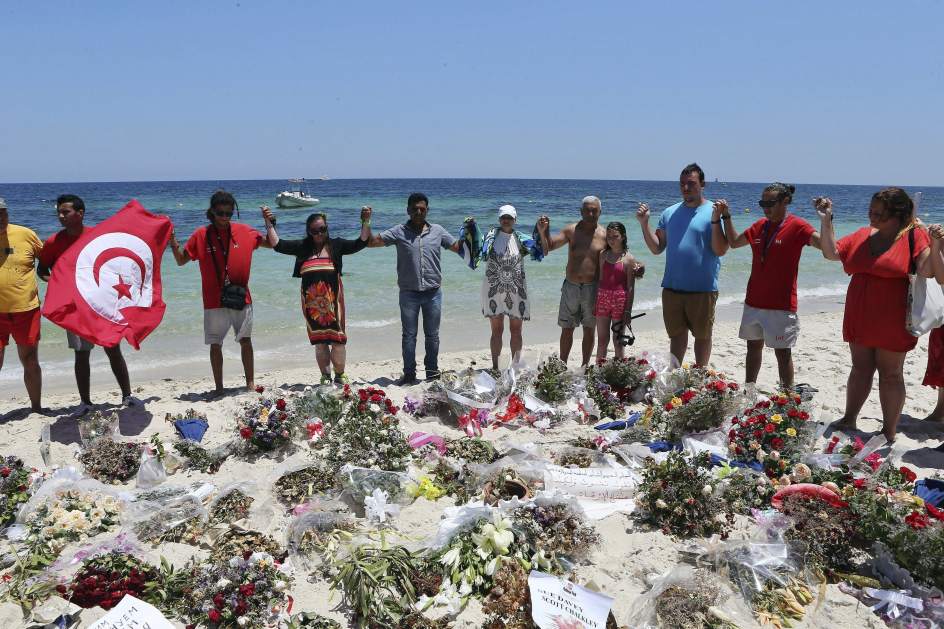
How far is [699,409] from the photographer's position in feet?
17.4

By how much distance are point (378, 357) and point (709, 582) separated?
691cm

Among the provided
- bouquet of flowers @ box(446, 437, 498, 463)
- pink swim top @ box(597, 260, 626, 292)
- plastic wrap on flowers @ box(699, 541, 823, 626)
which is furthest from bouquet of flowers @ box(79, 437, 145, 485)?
pink swim top @ box(597, 260, 626, 292)

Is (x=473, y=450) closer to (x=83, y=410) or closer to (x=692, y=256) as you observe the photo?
(x=692, y=256)

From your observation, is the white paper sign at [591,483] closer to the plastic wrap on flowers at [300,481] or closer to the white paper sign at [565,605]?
the white paper sign at [565,605]

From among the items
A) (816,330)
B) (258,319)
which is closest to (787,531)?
(816,330)

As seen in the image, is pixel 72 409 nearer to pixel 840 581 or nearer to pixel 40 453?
pixel 40 453

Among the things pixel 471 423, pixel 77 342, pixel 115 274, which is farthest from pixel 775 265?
pixel 77 342

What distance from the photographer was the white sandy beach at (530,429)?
365 centimetres

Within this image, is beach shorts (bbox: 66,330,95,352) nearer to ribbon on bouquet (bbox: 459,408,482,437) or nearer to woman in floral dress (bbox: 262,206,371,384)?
woman in floral dress (bbox: 262,206,371,384)

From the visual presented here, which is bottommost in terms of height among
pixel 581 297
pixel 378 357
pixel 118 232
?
pixel 378 357

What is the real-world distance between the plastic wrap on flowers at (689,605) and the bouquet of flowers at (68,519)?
11.1 ft

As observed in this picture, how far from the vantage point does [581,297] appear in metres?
7.15

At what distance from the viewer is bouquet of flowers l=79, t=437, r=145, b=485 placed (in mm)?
5051

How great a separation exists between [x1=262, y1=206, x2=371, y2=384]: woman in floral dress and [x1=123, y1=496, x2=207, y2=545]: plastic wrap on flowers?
244 cm
